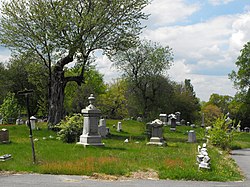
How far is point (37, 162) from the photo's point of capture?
14.4 m

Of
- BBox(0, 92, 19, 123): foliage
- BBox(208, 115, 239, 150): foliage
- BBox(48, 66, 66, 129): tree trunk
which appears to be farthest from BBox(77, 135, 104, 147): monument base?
BBox(0, 92, 19, 123): foliage

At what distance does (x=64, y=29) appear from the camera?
3033 centimetres

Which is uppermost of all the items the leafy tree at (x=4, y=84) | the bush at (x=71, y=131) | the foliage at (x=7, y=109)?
the leafy tree at (x=4, y=84)

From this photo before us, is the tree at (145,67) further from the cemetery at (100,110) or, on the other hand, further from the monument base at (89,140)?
the monument base at (89,140)

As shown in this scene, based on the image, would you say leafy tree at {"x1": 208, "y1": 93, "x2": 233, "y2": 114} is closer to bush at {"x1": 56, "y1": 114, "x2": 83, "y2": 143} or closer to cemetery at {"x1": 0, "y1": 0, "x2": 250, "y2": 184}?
cemetery at {"x1": 0, "y1": 0, "x2": 250, "y2": 184}

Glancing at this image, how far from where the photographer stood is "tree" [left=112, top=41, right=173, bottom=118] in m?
54.5

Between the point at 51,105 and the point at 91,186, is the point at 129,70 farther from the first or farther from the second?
the point at 91,186

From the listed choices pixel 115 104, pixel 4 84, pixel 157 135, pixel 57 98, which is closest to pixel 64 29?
pixel 57 98

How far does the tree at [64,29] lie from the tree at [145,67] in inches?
868

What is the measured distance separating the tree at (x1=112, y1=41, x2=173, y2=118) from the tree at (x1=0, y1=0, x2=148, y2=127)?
22036 mm

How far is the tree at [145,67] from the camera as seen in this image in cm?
5453

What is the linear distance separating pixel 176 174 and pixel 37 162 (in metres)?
4.91

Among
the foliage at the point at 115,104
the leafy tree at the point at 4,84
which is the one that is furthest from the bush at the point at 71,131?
the foliage at the point at 115,104

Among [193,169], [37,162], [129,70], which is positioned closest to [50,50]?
[37,162]
